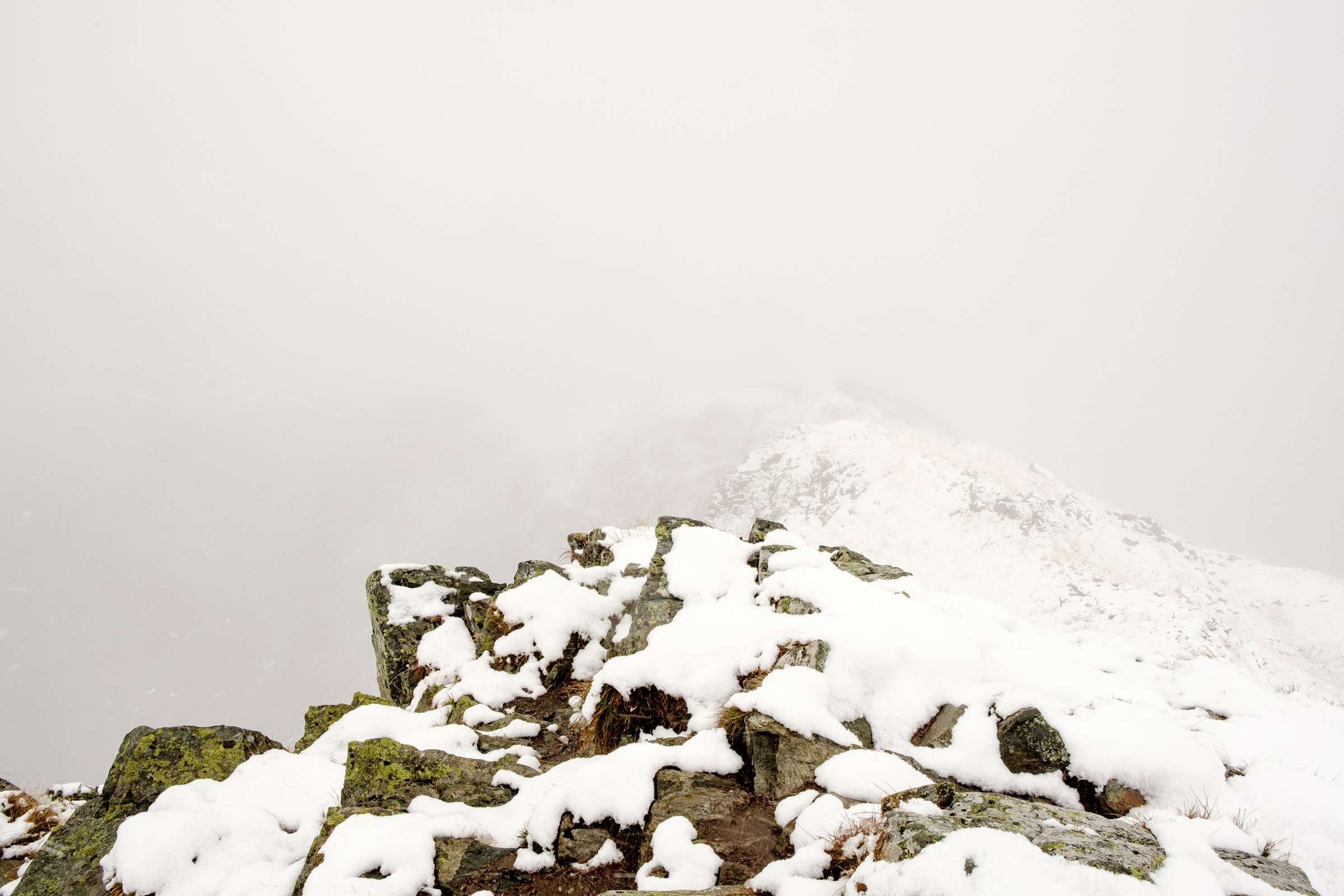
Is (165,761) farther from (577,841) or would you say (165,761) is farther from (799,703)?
(799,703)

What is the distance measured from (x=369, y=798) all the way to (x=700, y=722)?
3333mm

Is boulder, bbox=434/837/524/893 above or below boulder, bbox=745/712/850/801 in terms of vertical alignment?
below

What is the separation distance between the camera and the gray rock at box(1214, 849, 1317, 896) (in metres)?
3.01

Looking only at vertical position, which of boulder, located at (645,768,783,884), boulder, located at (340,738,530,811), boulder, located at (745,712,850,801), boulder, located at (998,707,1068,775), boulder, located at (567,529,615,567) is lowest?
boulder, located at (340,738,530,811)

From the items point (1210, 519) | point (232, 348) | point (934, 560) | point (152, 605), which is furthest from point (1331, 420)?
point (232, 348)

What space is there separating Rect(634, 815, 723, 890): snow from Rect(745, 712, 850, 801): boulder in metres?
0.90

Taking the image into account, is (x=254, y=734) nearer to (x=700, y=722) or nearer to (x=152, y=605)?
(x=700, y=722)

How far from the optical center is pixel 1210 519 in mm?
97375

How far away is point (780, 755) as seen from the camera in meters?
4.86

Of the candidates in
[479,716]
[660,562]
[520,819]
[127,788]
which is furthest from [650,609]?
[127,788]

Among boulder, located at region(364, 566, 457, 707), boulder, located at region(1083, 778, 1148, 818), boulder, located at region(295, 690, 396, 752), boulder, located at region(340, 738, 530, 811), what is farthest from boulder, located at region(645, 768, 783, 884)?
boulder, located at region(364, 566, 457, 707)

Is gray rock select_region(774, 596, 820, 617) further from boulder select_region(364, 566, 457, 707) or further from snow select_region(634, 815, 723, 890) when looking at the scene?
boulder select_region(364, 566, 457, 707)

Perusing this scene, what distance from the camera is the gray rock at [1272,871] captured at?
9.87 ft

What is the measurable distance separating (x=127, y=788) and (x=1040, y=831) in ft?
31.3
